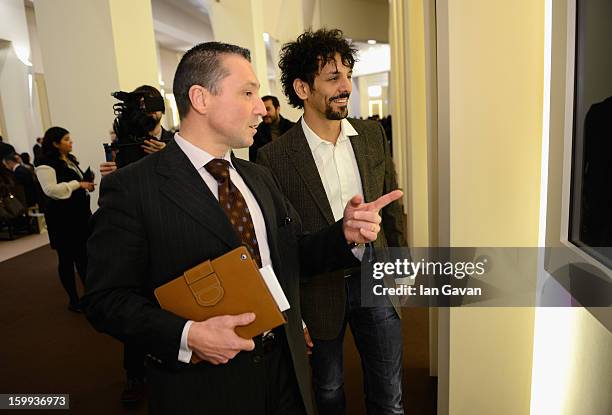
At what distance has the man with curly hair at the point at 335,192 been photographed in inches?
72.1

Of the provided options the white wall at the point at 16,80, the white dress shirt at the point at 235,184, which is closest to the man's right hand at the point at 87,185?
the white dress shirt at the point at 235,184

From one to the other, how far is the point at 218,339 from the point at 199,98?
680 mm

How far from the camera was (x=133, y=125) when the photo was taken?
2.56 metres

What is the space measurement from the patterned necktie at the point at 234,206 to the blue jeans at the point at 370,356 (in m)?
0.67

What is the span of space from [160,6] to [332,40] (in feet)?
49.8

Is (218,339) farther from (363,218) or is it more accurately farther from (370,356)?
(370,356)

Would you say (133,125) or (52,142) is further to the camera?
(52,142)

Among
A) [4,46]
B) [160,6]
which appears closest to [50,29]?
[4,46]

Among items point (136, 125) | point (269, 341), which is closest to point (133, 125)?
point (136, 125)

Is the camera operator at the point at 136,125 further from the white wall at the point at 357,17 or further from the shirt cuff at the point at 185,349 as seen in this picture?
the white wall at the point at 357,17

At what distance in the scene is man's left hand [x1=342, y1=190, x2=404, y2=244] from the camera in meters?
1.31

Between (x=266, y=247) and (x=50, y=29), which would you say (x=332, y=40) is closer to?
(x=266, y=247)

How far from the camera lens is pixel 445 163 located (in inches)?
70.0

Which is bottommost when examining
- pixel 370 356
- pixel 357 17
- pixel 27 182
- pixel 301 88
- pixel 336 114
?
pixel 370 356
